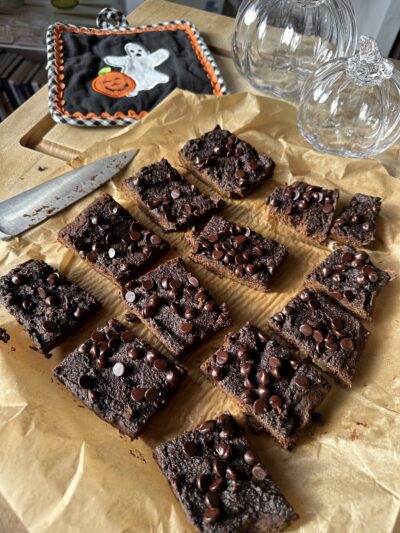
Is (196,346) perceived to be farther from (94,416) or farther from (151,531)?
(151,531)

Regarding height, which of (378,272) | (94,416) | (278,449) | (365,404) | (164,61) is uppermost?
(164,61)

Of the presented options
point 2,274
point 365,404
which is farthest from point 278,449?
point 2,274

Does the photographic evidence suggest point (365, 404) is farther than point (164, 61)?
No

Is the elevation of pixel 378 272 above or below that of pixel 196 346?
above

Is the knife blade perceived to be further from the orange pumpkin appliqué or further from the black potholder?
the orange pumpkin appliqué

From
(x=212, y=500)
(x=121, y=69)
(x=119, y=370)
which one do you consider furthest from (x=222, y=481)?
(x=121, y=69)

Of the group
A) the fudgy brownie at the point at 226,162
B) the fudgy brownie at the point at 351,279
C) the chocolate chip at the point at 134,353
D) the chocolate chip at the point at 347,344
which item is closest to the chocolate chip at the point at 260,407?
the chocolate chip at the point at 347,344

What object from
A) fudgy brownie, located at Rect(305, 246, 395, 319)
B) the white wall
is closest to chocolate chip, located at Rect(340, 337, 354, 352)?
fudgy brownie, located at Rect(305, 246, 395, 319)
